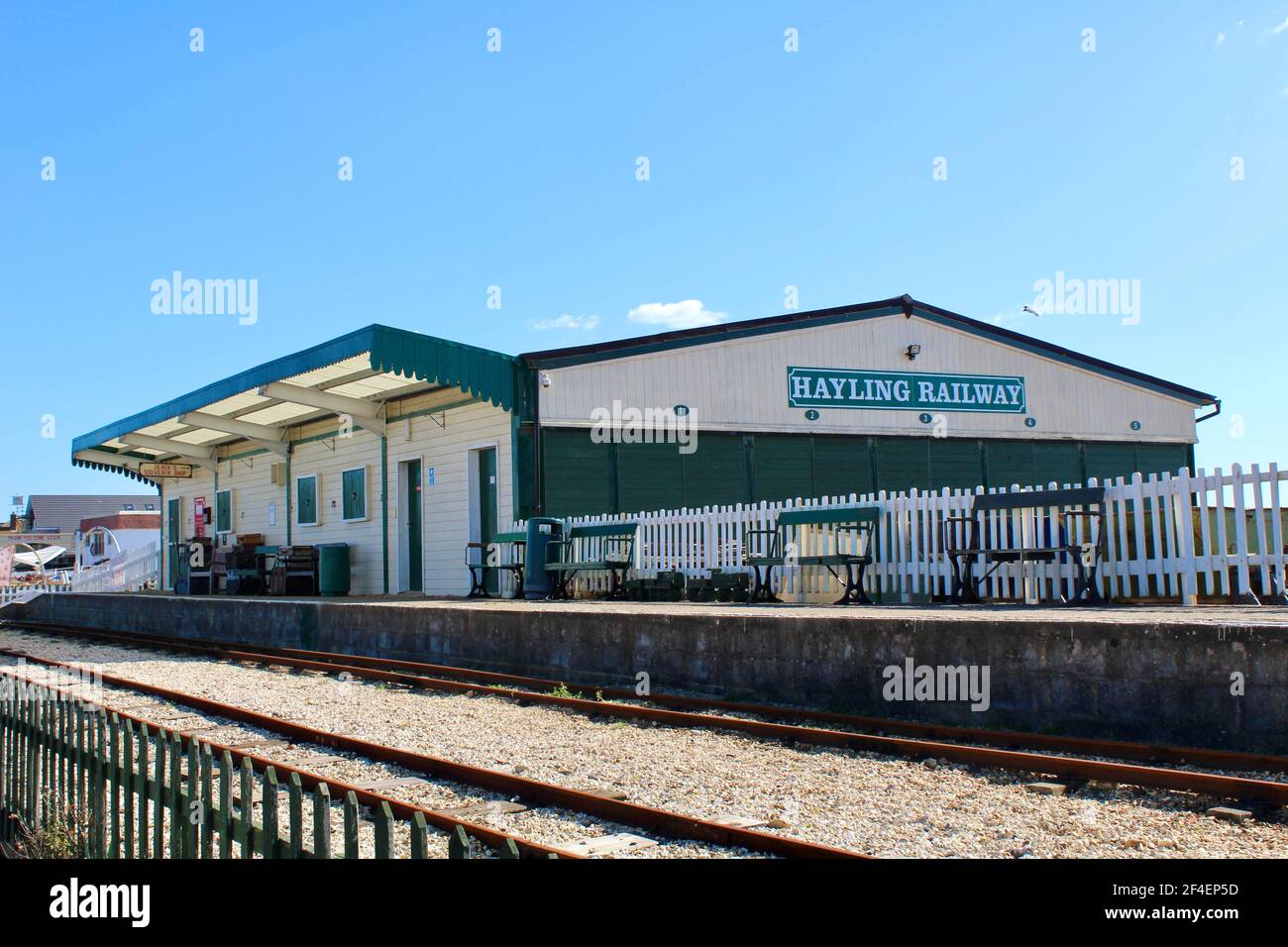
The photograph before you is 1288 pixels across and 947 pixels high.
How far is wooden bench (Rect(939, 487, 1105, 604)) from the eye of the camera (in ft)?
36.9

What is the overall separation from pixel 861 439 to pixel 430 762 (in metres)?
16.8

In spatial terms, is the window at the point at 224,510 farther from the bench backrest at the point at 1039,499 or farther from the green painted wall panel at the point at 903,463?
the bench backrest at the point at 1039,499

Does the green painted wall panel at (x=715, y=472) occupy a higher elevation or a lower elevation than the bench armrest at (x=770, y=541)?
higher

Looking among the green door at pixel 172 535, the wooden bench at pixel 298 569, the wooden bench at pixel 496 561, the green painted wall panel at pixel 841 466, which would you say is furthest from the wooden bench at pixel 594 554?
the green door at pixel 172 535

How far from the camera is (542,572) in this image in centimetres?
1691

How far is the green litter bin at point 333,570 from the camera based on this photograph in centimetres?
2286

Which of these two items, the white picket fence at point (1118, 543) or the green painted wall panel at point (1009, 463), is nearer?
the white picket fence at point (1118, 543)

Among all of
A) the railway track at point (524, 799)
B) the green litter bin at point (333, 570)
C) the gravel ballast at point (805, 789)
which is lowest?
the gravel ballast at point (805, 789)

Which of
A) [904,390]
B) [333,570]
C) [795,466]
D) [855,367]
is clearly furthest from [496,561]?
[904,390]

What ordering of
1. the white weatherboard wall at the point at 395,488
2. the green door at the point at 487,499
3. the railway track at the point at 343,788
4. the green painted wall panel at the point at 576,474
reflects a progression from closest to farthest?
1. the railway track at the point at 343,788
2. the green painted wall panel at the point at 576,474
3. the green door at the point at 487,499
4. the white weatherboard wall at the point at 395,488

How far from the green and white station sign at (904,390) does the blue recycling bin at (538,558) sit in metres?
6.74

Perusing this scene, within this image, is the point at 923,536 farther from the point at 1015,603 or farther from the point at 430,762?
the point at 430,762
